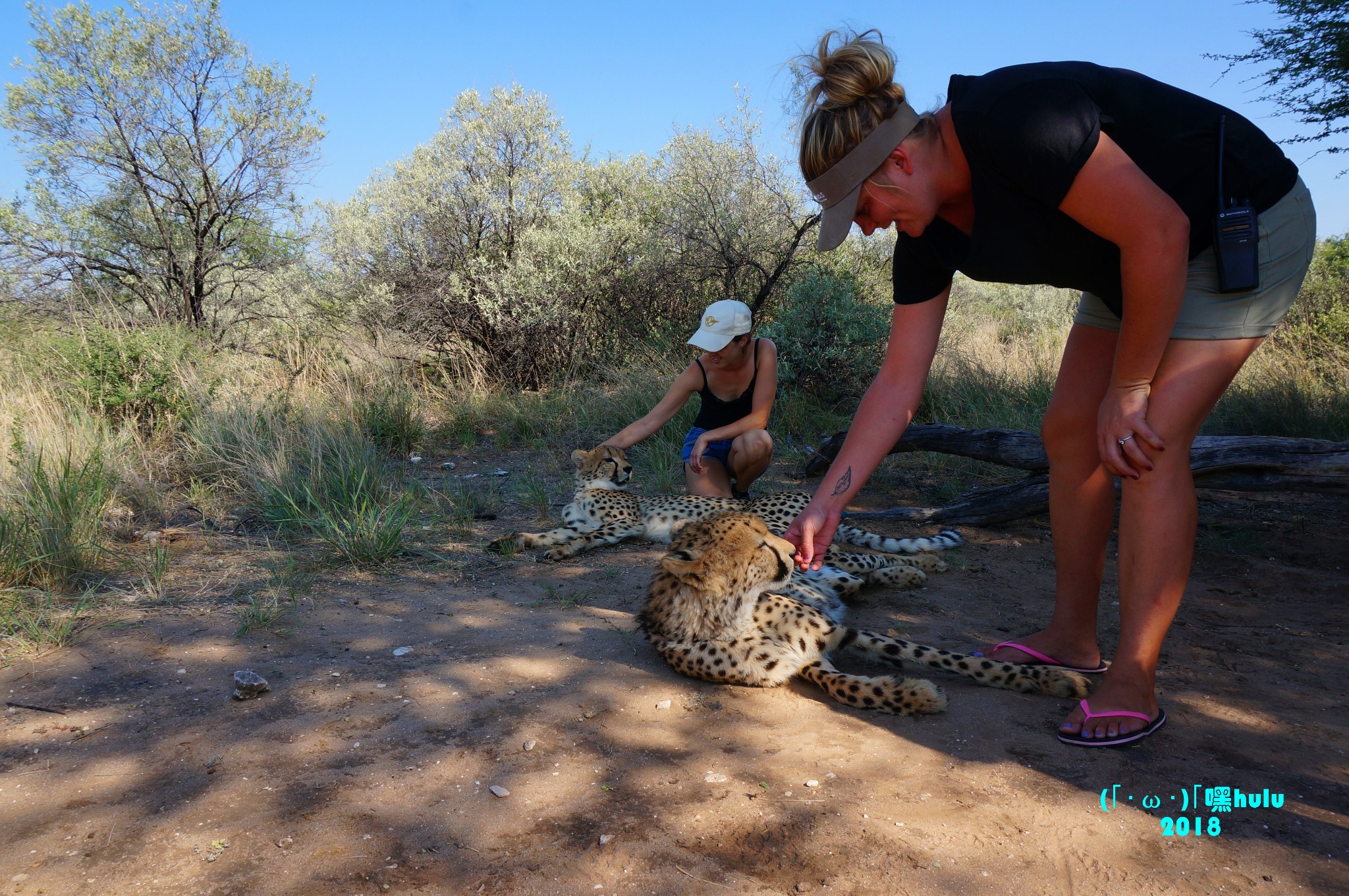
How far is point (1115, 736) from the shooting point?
89.3 inches

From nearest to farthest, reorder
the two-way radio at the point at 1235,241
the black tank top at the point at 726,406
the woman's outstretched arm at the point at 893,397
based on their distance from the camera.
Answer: the two-way radio at the point at 1235,241 → the woman's outstretched arm at the point at 893,397 → the black tank top at the point at 726,406

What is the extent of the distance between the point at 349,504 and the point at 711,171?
7.06 meters

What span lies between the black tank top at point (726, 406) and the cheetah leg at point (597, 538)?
0.83 metres

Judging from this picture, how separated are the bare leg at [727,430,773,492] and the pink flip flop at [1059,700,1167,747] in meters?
3.00

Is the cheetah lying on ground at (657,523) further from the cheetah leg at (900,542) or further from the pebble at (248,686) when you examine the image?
the pebble at (248,686)

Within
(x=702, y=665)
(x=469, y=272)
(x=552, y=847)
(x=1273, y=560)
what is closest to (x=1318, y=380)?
(x=1273, y=560)

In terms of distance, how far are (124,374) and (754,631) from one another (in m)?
6.06

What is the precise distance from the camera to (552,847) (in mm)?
1936

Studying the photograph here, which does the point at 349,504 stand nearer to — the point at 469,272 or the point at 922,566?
the point at 922,566

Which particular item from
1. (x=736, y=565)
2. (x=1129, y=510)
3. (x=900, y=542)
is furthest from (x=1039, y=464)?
(x=1129, y=510)

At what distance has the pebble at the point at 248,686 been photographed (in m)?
2.71

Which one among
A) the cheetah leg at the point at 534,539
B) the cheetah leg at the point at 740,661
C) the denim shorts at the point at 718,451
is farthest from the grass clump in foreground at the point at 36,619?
the denim shorts at the point at 718,451

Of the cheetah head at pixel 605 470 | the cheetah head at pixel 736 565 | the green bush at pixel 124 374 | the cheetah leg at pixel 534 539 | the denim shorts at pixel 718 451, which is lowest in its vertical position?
the cheetah leg at pixel 534 539

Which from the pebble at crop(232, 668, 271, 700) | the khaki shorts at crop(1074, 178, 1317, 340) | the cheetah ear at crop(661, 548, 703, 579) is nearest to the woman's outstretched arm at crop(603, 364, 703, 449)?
the cheetah ear at crop(661, 548, 703, 579)
